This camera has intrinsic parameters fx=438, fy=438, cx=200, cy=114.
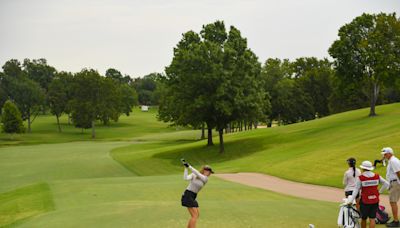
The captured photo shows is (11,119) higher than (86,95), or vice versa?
(86,95)

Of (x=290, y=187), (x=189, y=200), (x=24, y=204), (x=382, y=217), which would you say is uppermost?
(x=189, y=200)

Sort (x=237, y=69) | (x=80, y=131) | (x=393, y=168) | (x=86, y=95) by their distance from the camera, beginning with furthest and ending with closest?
(x=80, y=131)
(x=86, y=95)
(x=237, y=69)
(x=393, y=168)

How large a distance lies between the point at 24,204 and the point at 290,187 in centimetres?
1537

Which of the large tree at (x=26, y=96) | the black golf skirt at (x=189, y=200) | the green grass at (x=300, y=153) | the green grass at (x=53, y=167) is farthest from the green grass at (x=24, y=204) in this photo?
the large tree at (x=26, y=96)

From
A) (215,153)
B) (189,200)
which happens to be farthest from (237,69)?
(189,200)

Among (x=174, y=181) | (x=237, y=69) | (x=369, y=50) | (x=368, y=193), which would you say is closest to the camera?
(x=368, y=193)

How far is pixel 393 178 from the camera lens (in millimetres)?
13742

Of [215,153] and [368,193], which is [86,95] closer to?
[215,153]

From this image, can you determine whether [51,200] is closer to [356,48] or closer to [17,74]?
[356,48]

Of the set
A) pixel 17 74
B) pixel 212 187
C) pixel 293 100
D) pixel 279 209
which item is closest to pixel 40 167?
pixel 212 187

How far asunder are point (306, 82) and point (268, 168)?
2514 inches

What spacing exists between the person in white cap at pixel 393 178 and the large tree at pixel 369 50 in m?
39.4

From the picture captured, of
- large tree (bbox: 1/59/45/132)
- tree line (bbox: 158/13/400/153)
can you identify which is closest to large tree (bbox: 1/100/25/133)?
large tree (bbox: 1/59/45/132)

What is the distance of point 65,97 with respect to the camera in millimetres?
108500
